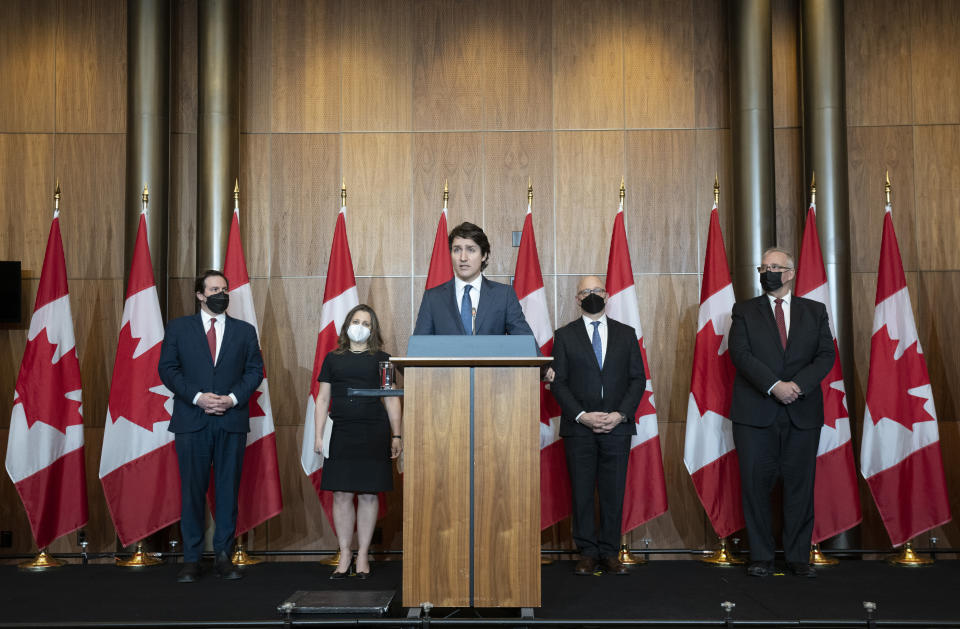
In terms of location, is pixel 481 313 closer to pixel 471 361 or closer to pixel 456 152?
pixel 471 361

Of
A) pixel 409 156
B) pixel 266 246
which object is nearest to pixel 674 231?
pixel 409 156

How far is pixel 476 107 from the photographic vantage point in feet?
19.8

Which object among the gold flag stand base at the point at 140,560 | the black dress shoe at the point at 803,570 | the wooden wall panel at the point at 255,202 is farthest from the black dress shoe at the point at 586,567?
the wooden wall panel at the point at 255,202

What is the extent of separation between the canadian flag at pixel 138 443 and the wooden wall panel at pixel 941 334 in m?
4.71

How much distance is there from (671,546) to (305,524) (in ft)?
7.69

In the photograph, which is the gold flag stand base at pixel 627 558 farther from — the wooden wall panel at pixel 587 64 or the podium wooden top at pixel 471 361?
the wooden wall panel at pixel 587 64

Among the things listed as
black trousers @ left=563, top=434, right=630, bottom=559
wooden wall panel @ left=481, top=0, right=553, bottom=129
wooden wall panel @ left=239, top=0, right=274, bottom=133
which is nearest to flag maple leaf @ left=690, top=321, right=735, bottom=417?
black trousers @ left=563, top=434, right=630, bottom=559

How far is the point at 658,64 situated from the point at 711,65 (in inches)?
13.9

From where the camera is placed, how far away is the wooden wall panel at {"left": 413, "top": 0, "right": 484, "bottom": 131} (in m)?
6.03

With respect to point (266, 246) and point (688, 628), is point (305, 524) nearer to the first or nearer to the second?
point (266, 246)

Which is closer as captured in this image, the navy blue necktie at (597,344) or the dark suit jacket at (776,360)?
the dark suit jacket at (776,360)

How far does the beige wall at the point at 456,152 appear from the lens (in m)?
5.85

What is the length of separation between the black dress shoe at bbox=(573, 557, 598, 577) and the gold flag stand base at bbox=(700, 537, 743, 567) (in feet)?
2.62

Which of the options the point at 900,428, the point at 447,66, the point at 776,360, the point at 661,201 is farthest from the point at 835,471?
the point at 447,66
